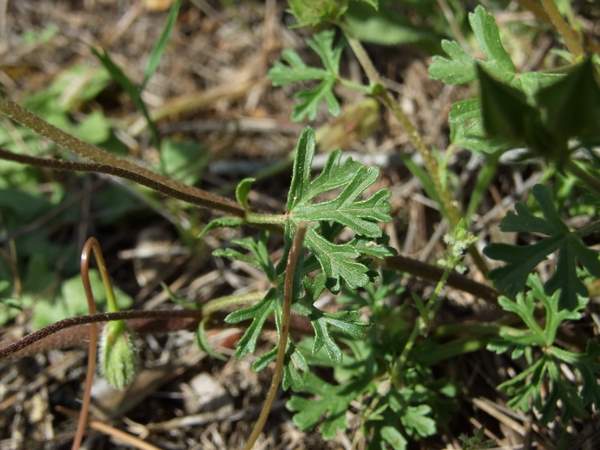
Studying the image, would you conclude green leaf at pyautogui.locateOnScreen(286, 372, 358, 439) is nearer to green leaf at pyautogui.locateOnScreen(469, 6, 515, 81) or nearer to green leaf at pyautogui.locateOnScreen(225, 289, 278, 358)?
green leaf at pyautogui.locateOnScreen(225, 289, 278, 358)

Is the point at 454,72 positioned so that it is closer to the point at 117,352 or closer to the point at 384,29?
the point at 117,352

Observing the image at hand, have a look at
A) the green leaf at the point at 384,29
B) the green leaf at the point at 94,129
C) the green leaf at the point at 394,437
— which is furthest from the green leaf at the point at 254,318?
the green leaf at the point at 94,129

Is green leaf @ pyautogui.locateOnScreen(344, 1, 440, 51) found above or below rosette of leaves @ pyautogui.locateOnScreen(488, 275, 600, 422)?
above

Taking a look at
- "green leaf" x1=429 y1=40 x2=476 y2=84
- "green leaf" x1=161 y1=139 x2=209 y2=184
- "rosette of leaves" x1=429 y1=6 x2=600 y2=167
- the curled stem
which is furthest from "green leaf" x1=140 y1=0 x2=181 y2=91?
"rosette of leaves" x1=429 y1=6 x2=600 y2=167

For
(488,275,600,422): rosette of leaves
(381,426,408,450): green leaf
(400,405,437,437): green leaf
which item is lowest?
(381,426,408,450): green leaf

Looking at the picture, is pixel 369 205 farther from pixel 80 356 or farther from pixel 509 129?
pixel 80 356

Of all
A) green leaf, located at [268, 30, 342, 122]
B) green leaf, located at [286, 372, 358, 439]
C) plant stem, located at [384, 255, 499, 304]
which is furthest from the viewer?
green leaf, located at [268, 30, 342, 122]
